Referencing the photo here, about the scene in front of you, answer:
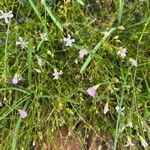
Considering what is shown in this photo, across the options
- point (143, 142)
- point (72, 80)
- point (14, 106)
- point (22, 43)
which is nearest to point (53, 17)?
point (22, 43)

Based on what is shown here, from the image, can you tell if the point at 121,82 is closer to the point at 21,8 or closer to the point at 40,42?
the point at 40,42

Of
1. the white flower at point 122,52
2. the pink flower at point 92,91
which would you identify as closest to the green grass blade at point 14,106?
the pink flower at point 92,91

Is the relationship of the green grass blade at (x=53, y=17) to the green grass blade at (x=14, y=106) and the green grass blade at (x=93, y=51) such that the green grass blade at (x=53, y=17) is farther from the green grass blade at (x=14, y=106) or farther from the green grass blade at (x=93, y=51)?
the green grass blade at (x=14, y=106)

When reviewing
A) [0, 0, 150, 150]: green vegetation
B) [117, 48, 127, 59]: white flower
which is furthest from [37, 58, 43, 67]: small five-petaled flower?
[117, 48, 127, 59]: white flower

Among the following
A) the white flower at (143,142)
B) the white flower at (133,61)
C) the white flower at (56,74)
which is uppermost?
the white flower at (56,74)

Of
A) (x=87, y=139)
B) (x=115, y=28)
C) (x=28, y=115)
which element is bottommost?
(x=87, y=139)

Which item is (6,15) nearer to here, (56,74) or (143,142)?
→ (56,74)

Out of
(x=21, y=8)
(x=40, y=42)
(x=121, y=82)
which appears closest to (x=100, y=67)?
(x=121, y=82)

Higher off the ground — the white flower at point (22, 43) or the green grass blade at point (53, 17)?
the green grass blade at point (53, 17)
